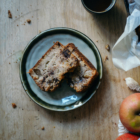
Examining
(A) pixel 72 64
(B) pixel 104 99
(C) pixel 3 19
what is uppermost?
(C) pixel 3 19

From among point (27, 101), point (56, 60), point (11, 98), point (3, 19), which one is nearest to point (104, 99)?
point (56, 60)

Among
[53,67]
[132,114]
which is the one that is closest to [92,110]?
[132,114]

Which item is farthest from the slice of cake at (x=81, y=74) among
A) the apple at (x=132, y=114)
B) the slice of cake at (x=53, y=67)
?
the apple at (x=132, y=114)

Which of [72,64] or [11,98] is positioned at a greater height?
[72,64]

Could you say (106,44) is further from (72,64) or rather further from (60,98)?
(60,98)

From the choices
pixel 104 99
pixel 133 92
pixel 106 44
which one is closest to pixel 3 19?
pixel 106 44

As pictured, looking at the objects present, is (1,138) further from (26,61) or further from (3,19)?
(3,19)

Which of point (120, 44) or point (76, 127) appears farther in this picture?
point (76, 127)
